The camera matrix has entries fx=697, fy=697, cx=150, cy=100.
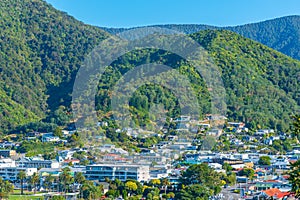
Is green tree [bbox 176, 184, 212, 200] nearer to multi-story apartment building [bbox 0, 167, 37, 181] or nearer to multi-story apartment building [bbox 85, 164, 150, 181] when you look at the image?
multi-story apartment building [bbox 85, 164, 150, 181]

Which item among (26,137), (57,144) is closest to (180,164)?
(57,144)

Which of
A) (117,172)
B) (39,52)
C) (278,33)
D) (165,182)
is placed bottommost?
(165,182)

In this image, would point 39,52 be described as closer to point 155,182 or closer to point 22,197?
point 155,182

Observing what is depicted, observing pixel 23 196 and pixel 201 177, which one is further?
pixel 23 196

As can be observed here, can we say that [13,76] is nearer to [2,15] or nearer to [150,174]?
[2,15]

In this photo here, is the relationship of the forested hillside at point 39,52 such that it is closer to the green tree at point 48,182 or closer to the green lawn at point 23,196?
the green tree at point 48,182

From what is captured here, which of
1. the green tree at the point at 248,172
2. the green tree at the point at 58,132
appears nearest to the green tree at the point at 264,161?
the green tree at the point at 248,172

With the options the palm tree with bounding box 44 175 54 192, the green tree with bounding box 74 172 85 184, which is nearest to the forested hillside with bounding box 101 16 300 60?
the palm tree with bounding box 44 175 54 192

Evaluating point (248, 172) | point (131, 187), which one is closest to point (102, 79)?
point (248, 172)
